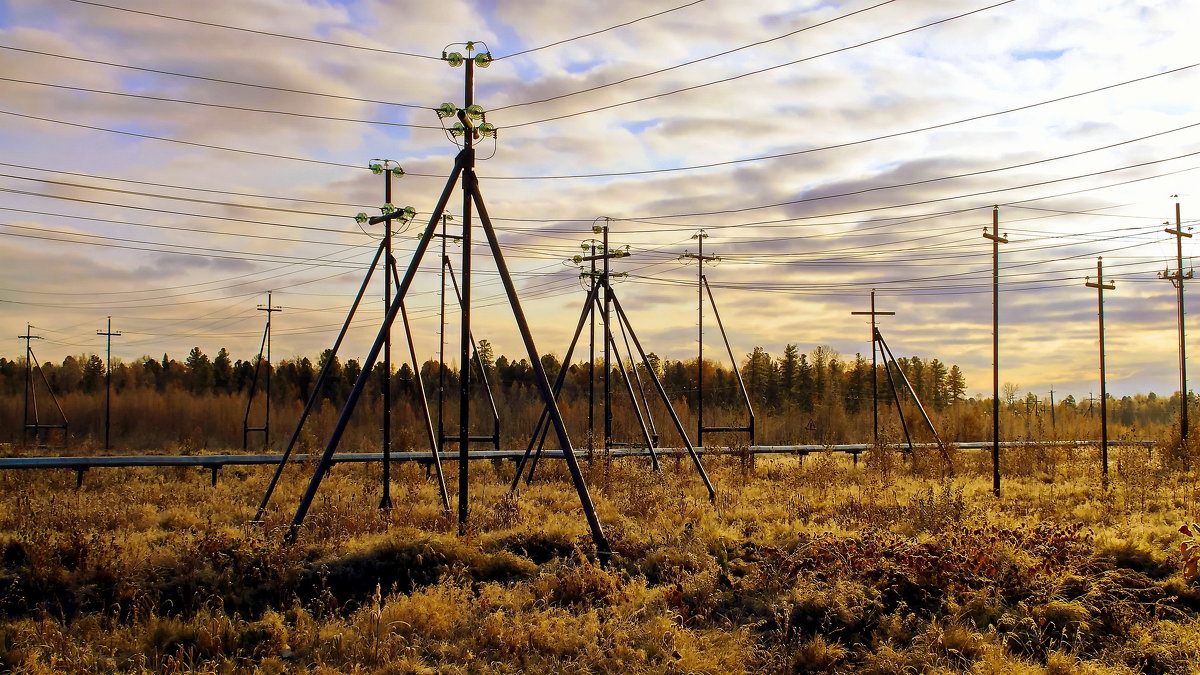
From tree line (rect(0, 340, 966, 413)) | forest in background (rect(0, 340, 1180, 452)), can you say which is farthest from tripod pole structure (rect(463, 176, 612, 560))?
tree line (rect(0, 340, 966, 413))

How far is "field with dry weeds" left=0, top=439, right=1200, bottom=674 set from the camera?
8836mm

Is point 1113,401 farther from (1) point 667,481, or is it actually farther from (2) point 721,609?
→ (2) point 721,609

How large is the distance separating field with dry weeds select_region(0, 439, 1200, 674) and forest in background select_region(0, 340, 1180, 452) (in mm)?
12901

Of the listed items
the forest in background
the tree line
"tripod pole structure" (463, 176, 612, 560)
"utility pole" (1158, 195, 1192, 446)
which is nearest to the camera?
"tripod pole structure" (463, 176, 612, 560)

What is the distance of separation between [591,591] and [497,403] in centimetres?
4887

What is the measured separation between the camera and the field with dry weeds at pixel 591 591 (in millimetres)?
8836

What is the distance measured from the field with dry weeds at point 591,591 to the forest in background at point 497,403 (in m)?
12.9

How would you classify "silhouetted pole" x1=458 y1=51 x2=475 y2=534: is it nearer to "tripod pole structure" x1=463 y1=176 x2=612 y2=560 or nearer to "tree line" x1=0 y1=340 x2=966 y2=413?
"tripod pole structure" x1=463 y1=176 x2=612 y2=560

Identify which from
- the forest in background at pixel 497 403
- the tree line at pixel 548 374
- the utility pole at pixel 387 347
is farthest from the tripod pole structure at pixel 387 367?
the tree line at pixel 548 374

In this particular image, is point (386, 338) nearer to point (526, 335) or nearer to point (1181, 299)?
point (526, 335)

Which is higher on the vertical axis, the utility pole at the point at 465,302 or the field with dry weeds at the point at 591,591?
the utility pole at the point at 465,302

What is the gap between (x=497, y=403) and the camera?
193 feet

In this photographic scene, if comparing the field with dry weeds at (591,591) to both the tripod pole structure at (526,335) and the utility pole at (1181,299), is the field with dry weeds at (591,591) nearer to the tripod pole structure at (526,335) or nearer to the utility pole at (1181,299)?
the tripod pole structure at (526,335)

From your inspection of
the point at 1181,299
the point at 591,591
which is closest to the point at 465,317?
the point at 591,591
